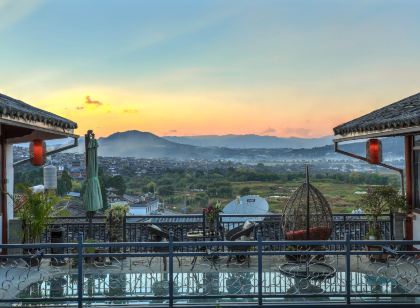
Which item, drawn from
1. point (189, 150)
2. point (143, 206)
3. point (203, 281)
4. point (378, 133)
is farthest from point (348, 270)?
point (189, 150)

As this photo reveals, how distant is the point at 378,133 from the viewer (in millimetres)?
8375

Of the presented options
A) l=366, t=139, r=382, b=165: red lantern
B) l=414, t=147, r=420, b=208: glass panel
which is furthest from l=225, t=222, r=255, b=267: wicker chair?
l=414, t=147, r=420, b=208: glass panel

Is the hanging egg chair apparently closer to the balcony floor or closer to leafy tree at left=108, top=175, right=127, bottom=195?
the balcony floor

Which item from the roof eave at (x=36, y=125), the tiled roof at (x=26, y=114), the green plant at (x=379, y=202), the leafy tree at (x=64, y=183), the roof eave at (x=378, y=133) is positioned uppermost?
the tiled roof at (x=26, y=114)

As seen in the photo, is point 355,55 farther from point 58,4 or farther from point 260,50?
point 58,4

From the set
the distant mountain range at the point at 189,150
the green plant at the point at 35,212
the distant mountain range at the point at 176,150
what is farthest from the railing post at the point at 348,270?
the distant mountain range at the point at 176,150

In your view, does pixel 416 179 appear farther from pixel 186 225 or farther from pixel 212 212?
pixel 186 225

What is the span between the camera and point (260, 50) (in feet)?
50.6

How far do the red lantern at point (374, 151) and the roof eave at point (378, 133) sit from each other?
647 mm

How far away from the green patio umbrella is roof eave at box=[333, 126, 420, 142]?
20.4ft

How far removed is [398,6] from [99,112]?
40.4 ft

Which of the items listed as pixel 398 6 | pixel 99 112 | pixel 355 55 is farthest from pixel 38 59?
pixel 398 6

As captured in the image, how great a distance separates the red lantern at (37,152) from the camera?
11.1 metres

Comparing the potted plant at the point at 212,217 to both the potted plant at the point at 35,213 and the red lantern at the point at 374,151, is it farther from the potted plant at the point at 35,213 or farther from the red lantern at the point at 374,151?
the red lantern at the point at 374,151
